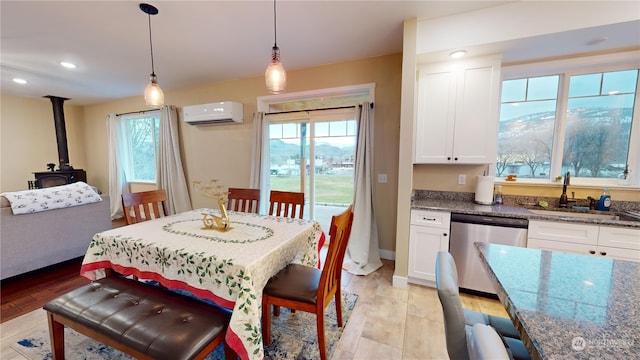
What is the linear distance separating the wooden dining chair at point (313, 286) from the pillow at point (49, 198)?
110 inches

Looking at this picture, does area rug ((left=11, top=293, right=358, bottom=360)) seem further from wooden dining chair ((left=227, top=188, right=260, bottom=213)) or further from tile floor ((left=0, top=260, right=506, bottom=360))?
wooden dining chair ((left=227, top=188, right=260, bottom=213))

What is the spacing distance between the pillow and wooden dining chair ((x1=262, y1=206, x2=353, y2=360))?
2.80m

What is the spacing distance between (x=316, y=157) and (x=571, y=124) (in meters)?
2.79

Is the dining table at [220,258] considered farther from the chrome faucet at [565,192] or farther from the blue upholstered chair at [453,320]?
the chrome faucet at [565,192]

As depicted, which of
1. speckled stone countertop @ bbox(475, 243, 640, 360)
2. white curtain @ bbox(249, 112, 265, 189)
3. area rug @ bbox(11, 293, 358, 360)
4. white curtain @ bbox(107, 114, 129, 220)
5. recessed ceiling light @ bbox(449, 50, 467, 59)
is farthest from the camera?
white curtain @ bbox(107, 114, 129, 220)

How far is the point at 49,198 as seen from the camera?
2.64 meters

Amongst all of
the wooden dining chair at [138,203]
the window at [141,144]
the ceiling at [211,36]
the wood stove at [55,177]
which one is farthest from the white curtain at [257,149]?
the wood stove at [55,177]

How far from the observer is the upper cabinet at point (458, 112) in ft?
7.61

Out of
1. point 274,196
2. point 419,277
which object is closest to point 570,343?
point 419,277

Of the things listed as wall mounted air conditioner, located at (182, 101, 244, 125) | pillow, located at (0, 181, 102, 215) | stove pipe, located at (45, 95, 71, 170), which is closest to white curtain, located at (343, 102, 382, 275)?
wall mounted air conditioner, located at (182, 101, 244, 125)

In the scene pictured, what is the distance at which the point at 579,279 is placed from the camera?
977 mm

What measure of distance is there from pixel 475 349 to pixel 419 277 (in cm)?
202

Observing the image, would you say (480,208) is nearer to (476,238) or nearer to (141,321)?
(476,238)

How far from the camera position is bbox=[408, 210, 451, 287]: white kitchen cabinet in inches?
90.9
